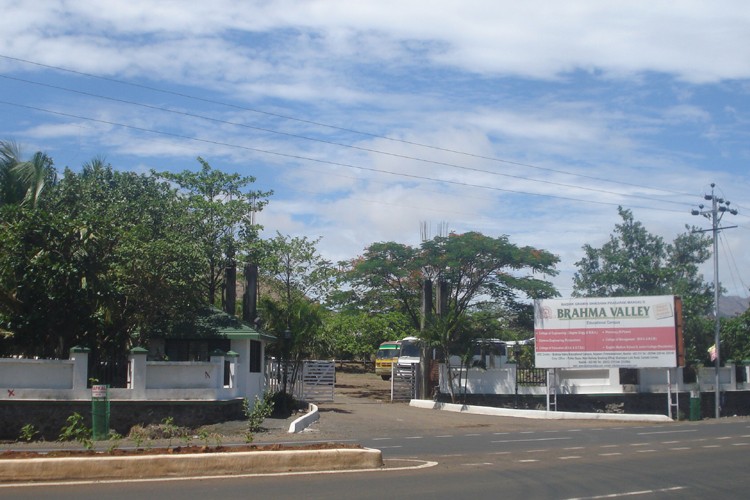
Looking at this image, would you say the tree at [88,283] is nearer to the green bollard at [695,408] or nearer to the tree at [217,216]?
the tree at [217,216]

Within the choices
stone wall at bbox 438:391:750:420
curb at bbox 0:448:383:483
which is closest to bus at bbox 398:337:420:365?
stone wall at bbox 438:391:750:420

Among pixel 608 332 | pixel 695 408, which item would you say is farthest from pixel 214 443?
pixel 695 408

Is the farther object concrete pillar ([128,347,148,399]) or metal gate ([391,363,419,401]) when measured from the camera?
metal gate ([391,363,419,401])

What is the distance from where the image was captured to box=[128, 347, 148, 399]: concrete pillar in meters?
23.7

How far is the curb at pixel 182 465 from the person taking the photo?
11.8 meters

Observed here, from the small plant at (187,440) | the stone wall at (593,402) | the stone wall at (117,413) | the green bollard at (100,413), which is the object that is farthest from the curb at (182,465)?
the stone wall at (593,402)

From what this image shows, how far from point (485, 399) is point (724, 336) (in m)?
16.7

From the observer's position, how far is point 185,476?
40.7 feet

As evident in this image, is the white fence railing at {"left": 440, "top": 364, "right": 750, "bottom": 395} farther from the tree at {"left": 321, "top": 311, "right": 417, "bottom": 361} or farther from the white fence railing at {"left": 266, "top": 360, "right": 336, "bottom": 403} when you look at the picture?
the tree at {"left": 321, "top": 311, "right": 417, "bottom": 361}

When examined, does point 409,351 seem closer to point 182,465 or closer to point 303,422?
point 303,422

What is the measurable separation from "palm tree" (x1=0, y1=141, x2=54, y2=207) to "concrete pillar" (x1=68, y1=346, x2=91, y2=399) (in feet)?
31.6

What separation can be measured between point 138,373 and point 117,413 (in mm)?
1234

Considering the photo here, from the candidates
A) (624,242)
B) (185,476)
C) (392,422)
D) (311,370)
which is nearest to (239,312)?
(311,370)

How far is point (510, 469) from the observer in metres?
14.6
